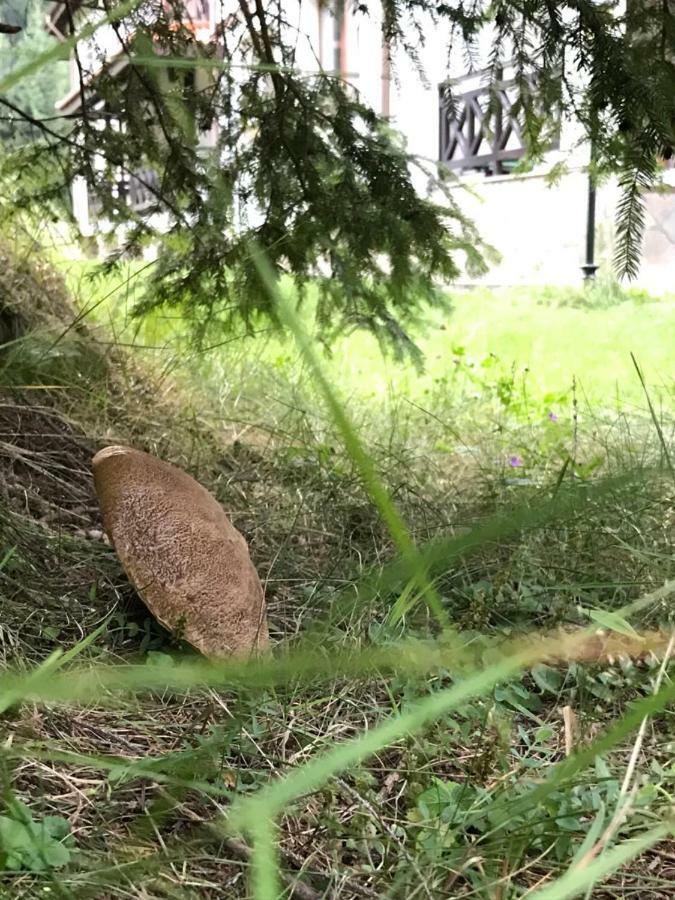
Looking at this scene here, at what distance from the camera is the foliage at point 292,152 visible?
194 cm

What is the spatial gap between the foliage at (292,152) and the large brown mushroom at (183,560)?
870 mm

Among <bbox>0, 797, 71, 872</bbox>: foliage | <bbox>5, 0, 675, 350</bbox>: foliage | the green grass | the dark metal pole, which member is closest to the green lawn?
<bbox>5, 0, 675, 350</bbox>: foliage

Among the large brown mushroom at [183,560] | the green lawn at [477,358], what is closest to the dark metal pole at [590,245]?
the green lawn at [477,358]

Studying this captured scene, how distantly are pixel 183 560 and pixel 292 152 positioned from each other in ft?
4.02

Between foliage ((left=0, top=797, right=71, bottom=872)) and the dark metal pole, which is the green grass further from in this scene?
the dark metal pole

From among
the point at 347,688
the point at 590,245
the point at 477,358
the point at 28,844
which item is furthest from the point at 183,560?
the point at 590,245

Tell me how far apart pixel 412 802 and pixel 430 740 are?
0.44 feet

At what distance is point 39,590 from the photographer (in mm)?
1434

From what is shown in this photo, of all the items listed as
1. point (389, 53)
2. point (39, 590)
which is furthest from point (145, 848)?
point (389, 53)

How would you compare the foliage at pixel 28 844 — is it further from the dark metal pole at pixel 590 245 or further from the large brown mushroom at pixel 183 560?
the dark metal pole at pixel 590 245

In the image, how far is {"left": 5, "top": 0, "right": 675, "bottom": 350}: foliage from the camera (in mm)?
1939

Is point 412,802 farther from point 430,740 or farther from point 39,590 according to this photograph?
A: point 39,590

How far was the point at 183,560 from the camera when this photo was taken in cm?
130

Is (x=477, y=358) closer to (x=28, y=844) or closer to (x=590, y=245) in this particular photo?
(x=590, y=245)
